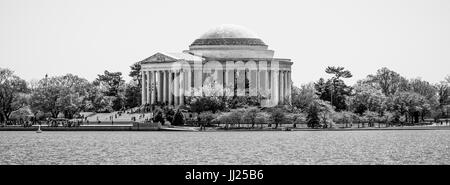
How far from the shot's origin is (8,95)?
18025 centimetres

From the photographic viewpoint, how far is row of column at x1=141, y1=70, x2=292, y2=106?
188375mm

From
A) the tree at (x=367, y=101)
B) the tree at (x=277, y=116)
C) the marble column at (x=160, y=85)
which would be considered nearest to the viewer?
the tree at (x=277, y=116)

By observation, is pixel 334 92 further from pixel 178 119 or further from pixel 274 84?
pixel 178 119

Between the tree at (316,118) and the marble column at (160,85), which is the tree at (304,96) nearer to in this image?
the tree at (316,118)

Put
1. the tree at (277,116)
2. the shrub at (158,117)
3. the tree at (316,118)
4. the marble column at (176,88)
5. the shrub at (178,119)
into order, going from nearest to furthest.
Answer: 1. the tree at (316,118)
2. the shrub at (158,117)
3. the tree at (277,116)
4. the shrub at (178,119)
5. the marble column at (176,88)

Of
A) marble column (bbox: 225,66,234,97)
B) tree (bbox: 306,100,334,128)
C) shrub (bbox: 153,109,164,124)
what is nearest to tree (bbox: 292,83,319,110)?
marble column (bbox: 225,66,234,97)

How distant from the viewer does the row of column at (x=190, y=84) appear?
618 ft

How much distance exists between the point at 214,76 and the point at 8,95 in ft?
111

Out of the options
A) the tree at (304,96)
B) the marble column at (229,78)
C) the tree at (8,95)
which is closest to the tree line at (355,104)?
the tree at (304,96)

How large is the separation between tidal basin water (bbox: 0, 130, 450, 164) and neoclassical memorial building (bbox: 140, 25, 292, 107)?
52.4m

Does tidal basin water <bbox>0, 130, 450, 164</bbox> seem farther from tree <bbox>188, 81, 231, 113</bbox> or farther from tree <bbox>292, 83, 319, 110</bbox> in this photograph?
tree <bbox>292, 83, 319, 110</bbox>
